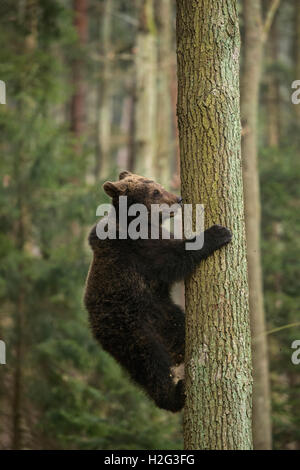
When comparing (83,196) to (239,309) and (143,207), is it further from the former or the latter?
(239,309)

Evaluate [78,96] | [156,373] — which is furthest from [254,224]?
[78,96]

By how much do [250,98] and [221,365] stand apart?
5.41 meters

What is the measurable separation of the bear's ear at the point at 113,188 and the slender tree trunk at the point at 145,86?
5760mm

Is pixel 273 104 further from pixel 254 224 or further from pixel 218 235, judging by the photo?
pixel 218 235

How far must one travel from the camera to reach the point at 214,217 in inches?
151

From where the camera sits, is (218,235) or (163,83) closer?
(218,235)

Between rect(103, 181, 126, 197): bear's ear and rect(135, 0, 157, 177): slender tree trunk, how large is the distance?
5.76m

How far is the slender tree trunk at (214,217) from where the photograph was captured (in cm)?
358

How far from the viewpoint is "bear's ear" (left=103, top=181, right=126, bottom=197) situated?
516 cm

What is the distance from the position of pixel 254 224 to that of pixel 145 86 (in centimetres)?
555

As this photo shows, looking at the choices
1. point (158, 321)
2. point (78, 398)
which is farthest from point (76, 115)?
point (158, 321)

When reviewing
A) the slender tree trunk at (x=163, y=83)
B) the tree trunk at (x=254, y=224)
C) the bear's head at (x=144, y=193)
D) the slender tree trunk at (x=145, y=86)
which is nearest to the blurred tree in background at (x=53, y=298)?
the tree trunk at (x=254, y=224)

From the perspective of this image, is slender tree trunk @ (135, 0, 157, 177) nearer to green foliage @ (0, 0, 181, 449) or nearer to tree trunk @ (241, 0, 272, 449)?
green foliage @ (0, 0, 181, 449)

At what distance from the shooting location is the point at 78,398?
7.97m
